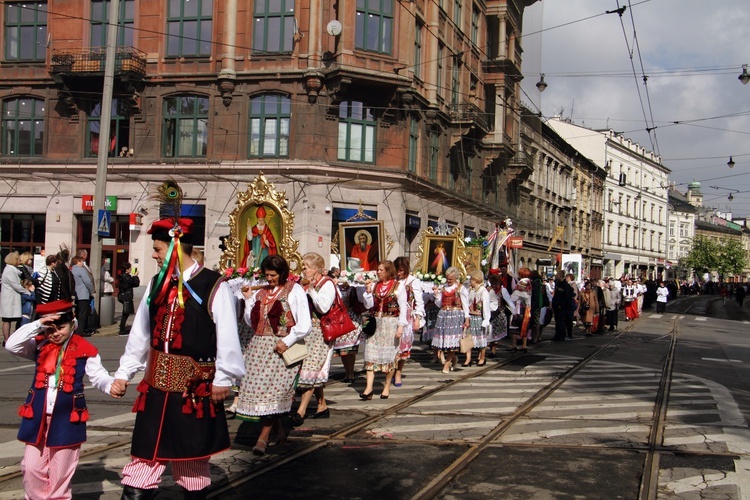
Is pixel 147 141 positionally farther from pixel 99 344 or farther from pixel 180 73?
pixel 99 344

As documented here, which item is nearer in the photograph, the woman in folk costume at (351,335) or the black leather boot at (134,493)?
the black leather boot at (134,493)

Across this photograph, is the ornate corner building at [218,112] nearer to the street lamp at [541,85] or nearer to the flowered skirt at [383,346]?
the street lamp at [541,85]

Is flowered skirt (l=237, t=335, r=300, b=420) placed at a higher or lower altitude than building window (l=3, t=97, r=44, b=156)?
lower

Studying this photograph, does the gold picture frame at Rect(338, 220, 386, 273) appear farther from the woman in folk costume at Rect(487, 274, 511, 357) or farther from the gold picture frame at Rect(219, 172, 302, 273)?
the woman in folk costume at Rect(487, 274, 511, 357)

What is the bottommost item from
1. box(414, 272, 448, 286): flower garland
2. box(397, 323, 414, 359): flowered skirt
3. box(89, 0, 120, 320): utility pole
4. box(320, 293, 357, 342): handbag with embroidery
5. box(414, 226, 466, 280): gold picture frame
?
box(397, 323, 414, 359): flowered skirt

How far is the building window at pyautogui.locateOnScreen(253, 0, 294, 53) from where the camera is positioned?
2844 centimetres

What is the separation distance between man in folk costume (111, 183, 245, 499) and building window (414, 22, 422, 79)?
87.3ft

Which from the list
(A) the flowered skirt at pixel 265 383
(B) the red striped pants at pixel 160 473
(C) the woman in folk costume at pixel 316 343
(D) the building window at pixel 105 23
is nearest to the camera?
(B) the red striped pants at pixel 160 473

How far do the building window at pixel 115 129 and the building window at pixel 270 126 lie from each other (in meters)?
5.08

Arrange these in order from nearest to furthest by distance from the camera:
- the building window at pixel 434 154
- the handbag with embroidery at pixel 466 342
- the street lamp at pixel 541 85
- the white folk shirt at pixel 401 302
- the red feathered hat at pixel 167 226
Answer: the red feathered hat at pixel 167 226 < the white folk shirt at pixel 401 302 < the handbag with embroidery at pixel 466 342 < the building window at pixel 434 154 < the street lamp at pixel 541 85

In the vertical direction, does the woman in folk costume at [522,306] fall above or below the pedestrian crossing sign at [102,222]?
below

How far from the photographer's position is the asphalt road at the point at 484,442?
243 inches

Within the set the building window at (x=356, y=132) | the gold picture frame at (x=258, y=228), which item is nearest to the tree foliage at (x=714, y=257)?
the building window at (x=356, y=132)

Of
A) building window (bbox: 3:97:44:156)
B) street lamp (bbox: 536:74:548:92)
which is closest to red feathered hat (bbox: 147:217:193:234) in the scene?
building window (bbox: 3:97:44:156)
